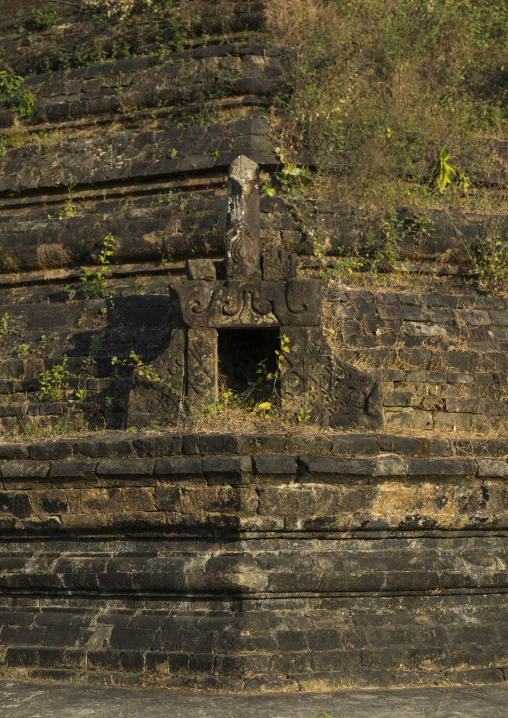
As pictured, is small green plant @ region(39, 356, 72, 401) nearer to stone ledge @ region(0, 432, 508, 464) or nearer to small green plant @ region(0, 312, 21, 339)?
small green plant @ region(0, 312, 21, 339)

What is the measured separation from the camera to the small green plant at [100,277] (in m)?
8.80

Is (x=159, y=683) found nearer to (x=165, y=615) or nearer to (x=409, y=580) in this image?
(x=165, y=615)

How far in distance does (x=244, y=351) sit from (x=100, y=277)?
2.41 metres

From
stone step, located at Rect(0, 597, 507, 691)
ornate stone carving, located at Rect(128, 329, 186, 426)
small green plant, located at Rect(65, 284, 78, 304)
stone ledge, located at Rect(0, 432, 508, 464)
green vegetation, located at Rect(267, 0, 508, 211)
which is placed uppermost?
green vegetation, located at Rect(267, 0, 508, 211)

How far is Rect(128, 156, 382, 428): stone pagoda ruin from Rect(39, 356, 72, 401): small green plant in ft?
4.69

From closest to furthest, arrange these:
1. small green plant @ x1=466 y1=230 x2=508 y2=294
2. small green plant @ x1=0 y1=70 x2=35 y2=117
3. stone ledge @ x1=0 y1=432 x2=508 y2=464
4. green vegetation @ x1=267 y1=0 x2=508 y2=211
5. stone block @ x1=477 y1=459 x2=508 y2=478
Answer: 1. stone ledge @ x1=0 y1=432 x2=508 y2=464
2. stone block @ x1=477 y1=459 x2=508 y2=478
3. small green plant @ x1=466 y1=230 x2=508 y2=294
4. green vegetation @ x1=267 y1=0 x2=508 y2=211
5. small green plant @ x1=0 y1=70 x2=35 y2=117

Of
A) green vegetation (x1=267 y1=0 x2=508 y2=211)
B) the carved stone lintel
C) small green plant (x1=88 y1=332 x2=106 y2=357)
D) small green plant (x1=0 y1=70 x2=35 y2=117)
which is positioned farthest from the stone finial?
small green plant (x1=0 y1=70 x2=35 y2=117)

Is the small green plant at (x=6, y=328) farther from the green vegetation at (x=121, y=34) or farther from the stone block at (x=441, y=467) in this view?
the stone block at (x=441, y=467)

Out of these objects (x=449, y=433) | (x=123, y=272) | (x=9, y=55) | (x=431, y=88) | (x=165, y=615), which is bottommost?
(x=165, y=615)

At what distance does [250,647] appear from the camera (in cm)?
527

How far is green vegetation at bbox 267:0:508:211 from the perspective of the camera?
31.6ft

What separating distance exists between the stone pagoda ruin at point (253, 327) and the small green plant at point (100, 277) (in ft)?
7.58

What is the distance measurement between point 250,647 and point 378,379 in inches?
90.0

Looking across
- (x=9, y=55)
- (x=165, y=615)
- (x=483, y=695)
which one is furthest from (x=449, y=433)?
(x=9, y=55)
